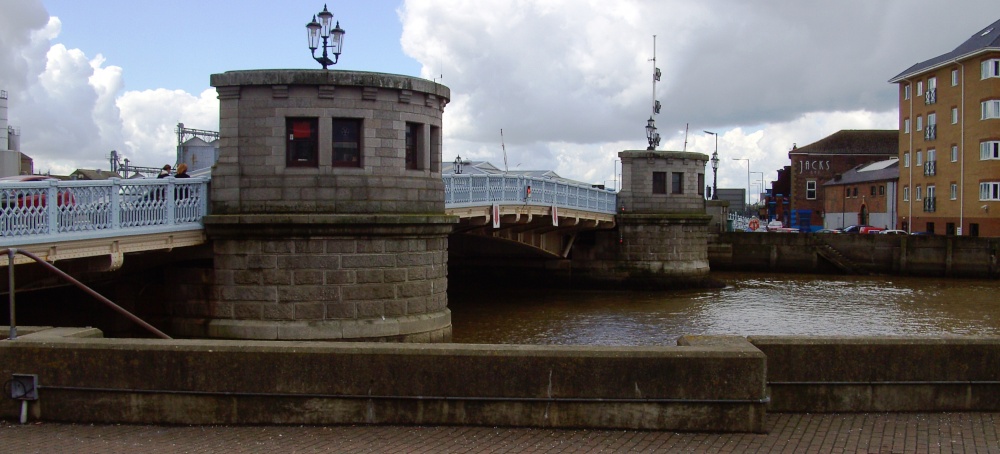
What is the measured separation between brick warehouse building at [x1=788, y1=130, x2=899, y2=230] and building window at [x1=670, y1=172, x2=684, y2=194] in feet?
155

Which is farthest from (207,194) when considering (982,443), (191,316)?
→ (982,443)

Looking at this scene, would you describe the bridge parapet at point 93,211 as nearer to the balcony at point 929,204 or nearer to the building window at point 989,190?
the building window at point 989,190

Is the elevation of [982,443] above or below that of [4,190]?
below

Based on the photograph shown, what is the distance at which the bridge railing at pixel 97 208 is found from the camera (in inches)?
486

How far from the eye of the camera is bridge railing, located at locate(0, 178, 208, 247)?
12.3 m

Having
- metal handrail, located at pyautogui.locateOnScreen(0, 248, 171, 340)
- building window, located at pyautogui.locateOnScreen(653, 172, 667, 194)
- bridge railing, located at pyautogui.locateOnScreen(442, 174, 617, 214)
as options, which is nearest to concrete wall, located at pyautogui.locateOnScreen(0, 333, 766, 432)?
metal handrail, located at pyautogui.locateOnScreen(0, 248, 171, 340)

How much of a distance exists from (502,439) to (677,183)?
32422mm

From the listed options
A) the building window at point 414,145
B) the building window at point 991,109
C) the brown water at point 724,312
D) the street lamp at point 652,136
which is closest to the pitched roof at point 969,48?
the building window at point 991,109

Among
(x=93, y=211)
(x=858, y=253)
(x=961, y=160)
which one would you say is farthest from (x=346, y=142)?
(x=961, y=160)

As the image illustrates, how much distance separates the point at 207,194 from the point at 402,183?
138 inches

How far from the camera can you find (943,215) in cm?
5456

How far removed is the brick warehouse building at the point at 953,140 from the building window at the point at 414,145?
43064mm

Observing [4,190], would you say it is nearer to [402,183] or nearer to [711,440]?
[402,183]

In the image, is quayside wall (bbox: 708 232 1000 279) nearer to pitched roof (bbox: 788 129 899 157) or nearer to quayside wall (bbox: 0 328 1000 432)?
pitched roof (bbox: 788 129 899 157)
